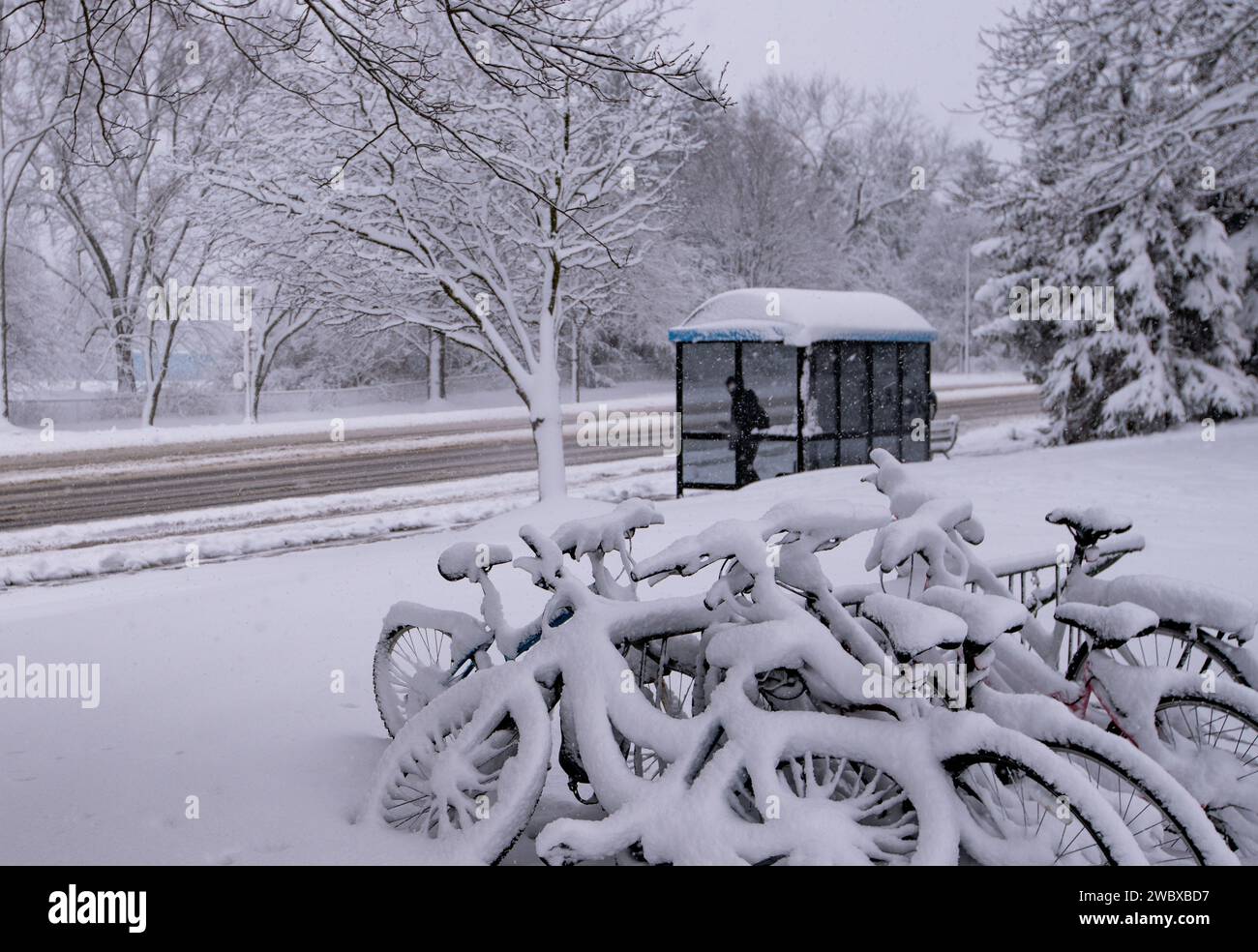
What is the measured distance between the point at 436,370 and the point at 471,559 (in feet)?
128

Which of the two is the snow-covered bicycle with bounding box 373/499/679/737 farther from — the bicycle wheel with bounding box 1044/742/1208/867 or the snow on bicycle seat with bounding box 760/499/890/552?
the bicycle wheel with bounding box 1044/742/1208/867

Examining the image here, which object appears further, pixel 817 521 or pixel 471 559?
pixel 471 559

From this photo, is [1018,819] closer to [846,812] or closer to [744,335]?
[846,812]

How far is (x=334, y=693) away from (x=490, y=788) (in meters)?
2.72

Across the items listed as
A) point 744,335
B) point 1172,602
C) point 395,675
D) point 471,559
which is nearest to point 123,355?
point 744,335

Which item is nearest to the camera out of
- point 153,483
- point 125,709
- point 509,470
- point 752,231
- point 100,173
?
point 125,709

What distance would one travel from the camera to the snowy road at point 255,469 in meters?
16.5

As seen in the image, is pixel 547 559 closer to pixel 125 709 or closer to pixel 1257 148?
pixel 125 709

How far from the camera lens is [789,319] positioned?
15750 millimetres

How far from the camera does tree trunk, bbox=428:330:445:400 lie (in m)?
41.5

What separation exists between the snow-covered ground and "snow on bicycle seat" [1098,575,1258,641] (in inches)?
84.4

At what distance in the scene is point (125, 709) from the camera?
5.75 meters

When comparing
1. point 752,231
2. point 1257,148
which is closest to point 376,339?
point 752,231

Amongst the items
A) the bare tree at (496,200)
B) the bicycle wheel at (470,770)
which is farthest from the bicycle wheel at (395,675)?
the bare tree at (496,200)
